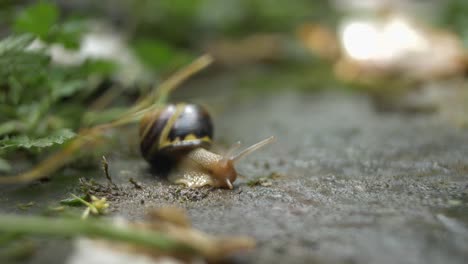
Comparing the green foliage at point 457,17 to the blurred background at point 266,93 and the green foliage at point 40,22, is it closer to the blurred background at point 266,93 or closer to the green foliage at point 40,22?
the blurred background at point 266,93

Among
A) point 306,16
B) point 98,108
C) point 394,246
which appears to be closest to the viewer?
point 394,246

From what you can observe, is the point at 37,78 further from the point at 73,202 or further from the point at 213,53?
the point at 213,53

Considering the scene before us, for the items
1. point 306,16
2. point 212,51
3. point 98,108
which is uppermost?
point 306,16

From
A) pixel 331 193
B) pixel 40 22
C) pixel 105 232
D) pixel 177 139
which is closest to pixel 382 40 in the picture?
pixel 177 139

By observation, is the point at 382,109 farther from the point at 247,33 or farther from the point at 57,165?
the point at 247,33

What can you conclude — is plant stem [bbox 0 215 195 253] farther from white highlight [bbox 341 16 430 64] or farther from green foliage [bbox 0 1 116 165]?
white highlight [bbox 341 16 430 64]

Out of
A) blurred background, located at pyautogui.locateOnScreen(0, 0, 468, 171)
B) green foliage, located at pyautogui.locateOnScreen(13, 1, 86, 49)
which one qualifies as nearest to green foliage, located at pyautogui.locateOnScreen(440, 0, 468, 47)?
blurred background, located at pyautogui.locateOnScreen(0, 0, 468, 171)

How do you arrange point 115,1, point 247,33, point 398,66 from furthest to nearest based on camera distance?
point 247,33
point 115,1
point 398,66

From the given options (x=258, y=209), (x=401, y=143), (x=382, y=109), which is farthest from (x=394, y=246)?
(x=382, y=109)
